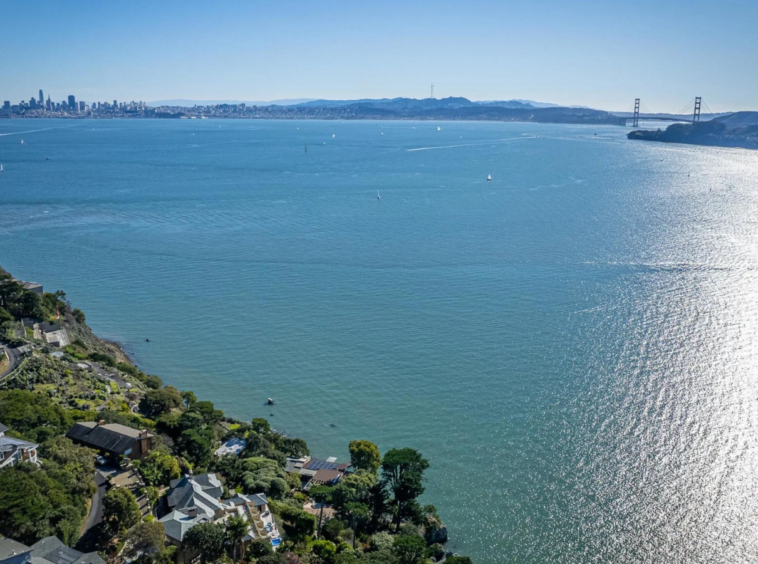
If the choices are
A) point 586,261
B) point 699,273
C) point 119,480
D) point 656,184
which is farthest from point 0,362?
point 656,184

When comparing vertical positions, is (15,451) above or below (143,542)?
above

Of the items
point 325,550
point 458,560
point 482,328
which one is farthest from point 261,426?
point 482,328

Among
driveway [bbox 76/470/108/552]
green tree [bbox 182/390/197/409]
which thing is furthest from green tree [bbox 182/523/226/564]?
green tree [bbox 182/390/197/409]

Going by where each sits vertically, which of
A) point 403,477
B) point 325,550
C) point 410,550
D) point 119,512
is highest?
point 119,512

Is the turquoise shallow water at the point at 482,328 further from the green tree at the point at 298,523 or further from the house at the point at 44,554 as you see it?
the house at the point at 44,554

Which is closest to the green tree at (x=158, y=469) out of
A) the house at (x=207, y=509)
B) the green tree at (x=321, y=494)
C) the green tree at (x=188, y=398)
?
the house at (x=207, y=509)

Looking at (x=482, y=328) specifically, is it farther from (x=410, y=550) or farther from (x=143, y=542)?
(x=143, y=542)
